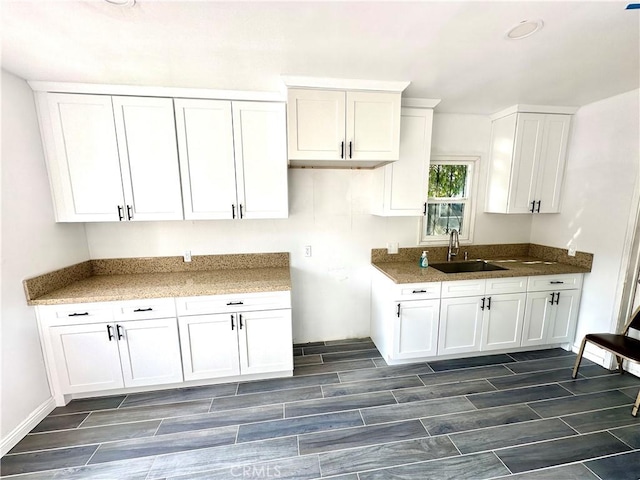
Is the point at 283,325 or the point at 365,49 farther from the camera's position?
the point at 283,325

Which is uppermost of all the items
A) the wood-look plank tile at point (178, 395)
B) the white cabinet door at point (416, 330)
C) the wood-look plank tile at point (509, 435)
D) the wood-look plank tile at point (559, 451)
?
the white cabinet door at point (416, 330)

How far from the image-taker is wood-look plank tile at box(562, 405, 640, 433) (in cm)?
180

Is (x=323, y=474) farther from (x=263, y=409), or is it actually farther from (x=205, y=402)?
(x=205, y=402)

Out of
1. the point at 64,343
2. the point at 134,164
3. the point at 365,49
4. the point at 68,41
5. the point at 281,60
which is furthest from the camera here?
the point at 134,164

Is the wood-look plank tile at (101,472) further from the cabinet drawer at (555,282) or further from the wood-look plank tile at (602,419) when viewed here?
the cabinet drawer at (555,282)

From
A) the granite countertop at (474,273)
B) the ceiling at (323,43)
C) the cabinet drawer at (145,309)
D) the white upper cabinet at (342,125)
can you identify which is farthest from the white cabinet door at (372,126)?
the cabinet drawer at (145,309)

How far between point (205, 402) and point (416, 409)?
1654 millimetres

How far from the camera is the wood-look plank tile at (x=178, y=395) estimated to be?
2082mm

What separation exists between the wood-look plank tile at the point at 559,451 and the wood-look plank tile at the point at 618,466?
0.11ft

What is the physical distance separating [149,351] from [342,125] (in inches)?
94.0

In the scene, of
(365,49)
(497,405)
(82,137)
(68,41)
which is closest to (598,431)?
(497,405)

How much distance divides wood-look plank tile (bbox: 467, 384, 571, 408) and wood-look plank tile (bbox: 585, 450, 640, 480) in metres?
0.50

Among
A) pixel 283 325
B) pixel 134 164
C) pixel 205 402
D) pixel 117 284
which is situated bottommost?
pixel 205 402

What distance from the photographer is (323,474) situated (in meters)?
1.50
